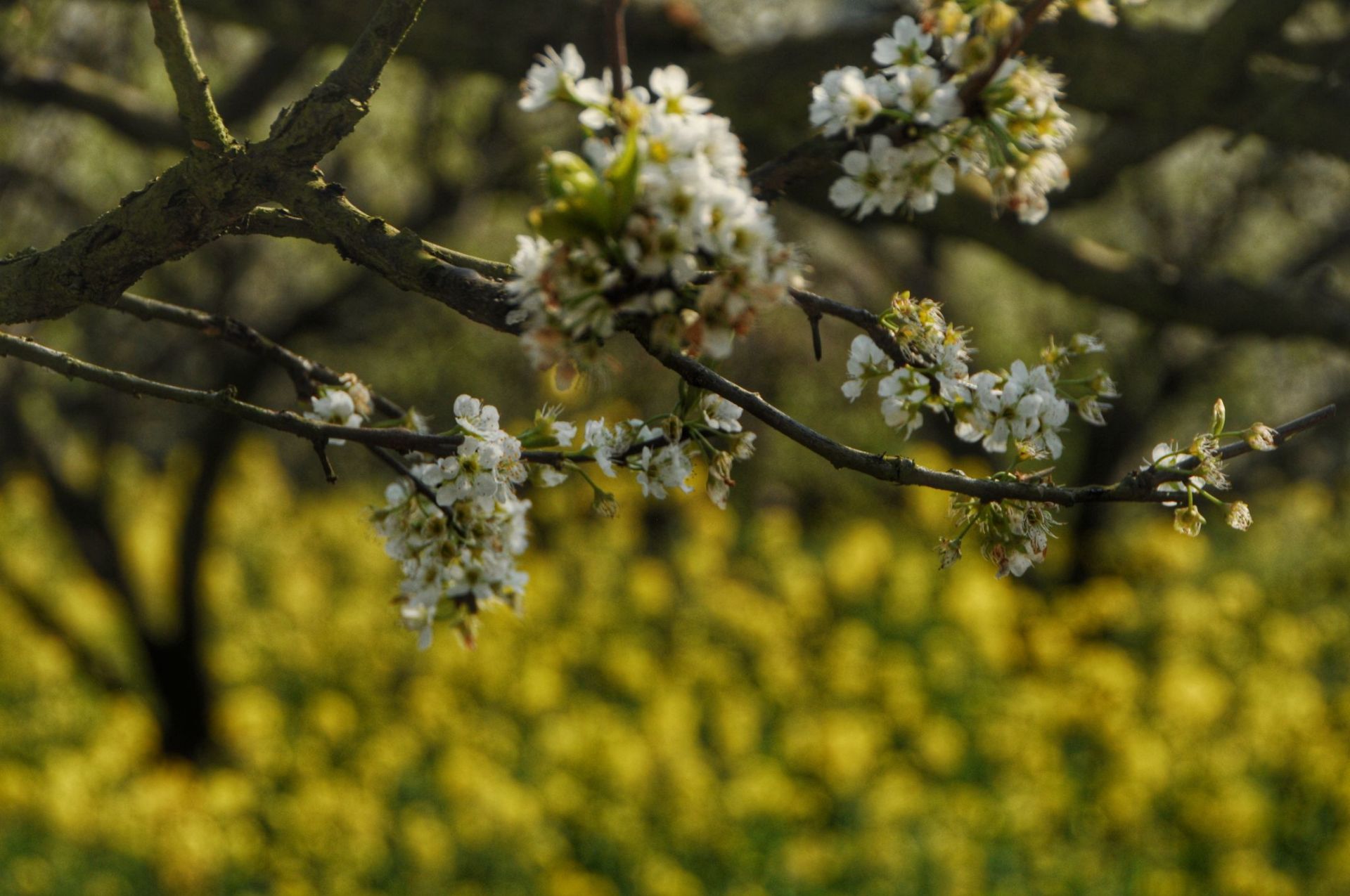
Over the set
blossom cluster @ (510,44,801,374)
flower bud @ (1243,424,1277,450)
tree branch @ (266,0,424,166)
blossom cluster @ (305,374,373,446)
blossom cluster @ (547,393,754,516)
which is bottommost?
blossom cluster @ (510,44,801,374)

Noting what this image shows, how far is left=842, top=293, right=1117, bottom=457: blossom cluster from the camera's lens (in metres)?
1.48

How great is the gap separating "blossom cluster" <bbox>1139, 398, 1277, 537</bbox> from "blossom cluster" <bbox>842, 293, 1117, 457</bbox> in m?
0.13

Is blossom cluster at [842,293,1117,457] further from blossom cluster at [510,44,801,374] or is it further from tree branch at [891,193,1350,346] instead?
tree branch at [891,193,1350,346]

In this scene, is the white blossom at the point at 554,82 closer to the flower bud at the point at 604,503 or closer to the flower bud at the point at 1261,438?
the flower bud at the point at 604,503

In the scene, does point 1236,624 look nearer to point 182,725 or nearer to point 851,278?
point 851,278

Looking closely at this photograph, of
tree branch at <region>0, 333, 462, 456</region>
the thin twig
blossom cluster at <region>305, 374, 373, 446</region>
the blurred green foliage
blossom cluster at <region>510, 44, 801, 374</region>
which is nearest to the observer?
blossom cluster at <region>510, 44, 801, 374</region>

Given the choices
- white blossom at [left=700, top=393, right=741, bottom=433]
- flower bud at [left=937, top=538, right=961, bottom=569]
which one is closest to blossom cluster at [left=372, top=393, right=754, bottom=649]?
white blossom at [left=700, top=393, right=741, bottom=433]

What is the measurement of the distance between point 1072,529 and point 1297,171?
9.55 ft

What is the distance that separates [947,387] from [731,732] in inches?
174

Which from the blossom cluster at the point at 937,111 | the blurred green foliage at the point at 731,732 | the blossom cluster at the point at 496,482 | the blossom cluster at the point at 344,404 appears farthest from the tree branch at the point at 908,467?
the blurred green foliage at the point at 731,732

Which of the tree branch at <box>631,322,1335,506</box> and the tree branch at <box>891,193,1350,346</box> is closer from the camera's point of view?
the tree branch at <box>631,322,1335,506</box>

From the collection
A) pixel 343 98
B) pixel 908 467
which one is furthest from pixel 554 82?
pixel 908 467

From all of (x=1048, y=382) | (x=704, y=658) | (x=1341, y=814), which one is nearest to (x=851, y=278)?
(x=704, y=658)

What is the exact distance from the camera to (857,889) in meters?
4.64
